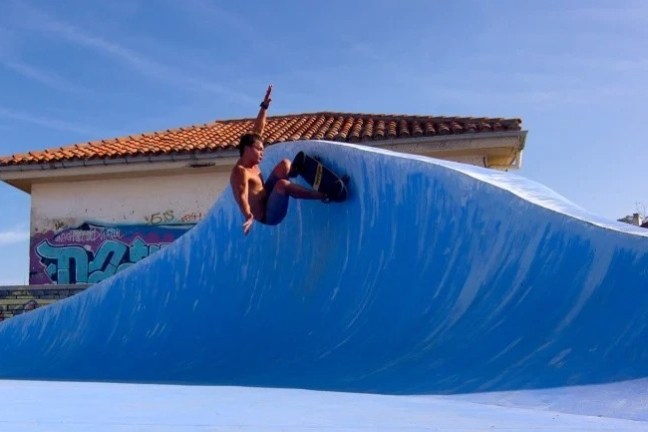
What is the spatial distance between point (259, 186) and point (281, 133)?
22.8 ft

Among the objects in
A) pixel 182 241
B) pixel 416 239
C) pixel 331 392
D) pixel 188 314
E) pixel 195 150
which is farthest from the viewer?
pixel 195 150

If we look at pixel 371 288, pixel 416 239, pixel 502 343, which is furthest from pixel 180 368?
pixel 502 343

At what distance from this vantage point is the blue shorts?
22.9 feet

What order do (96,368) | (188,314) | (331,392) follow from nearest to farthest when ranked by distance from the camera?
1. (331,392)
2. (96,368)
3. (188,314)

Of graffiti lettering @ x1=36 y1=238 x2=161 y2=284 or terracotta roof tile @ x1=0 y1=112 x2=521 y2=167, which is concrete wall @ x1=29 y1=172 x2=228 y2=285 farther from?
terracotta roof tile @ x1=0 y1=112 x2=521 y2=167

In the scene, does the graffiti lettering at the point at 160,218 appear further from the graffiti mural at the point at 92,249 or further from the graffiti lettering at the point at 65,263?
the graffiti lettering at the point at 65,263

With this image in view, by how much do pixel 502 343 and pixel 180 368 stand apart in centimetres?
306

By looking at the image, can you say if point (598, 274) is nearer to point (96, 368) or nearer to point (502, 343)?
point (502, 343)

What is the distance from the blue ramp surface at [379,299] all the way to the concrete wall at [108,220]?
450 cm

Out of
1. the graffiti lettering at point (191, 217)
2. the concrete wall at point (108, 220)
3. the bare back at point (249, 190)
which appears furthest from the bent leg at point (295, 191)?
the graffiti lettering at point (191, 217)

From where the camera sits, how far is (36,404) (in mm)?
3674

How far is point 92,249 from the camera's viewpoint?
1309 centimetres

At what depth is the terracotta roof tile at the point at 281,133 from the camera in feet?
39.7

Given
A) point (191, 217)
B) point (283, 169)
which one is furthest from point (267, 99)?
point (191, 217)
